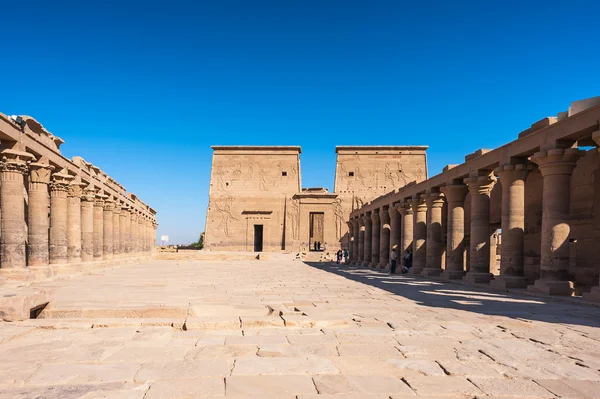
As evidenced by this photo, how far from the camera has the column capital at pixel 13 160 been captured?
11789mm

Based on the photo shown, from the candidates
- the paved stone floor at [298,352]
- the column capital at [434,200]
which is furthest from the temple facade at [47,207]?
the column capital at [434,200]

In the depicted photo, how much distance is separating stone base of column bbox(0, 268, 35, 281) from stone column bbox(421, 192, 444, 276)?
12.8m

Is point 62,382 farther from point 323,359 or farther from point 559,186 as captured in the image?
point 559,186

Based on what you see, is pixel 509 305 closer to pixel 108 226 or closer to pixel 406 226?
pixel 406 226

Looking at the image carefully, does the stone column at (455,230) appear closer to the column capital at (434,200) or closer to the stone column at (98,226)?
the column capital at (434,200)

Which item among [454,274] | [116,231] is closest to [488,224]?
[454,274]

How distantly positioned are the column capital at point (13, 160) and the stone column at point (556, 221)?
13341 mm

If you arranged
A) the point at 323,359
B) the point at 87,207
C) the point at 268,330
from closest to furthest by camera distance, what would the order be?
the point at 323,359 → the point at 268,330 → the point at 87,207

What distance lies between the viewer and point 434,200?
1639 cm

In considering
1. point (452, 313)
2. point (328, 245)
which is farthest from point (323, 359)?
point (328, 245)

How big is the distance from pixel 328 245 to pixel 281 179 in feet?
25.9

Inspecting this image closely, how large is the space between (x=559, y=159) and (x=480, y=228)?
149 inches

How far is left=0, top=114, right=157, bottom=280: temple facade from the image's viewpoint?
470 inches

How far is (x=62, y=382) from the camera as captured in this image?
140 inches
